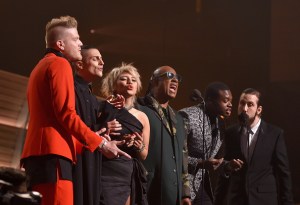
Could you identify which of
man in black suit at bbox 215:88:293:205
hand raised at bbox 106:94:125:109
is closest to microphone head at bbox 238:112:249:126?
man in black suit at bbox 215:88:293:205

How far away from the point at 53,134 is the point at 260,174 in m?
2.47

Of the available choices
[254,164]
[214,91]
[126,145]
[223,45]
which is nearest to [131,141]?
[126,145]

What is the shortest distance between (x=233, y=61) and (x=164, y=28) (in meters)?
0.77

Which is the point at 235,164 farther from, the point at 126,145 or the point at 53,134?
the point at 53,134

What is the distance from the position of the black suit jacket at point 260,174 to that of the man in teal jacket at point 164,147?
83 centimetres

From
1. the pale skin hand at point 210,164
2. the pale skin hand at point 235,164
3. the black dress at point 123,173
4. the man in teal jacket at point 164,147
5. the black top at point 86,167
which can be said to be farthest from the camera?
the pale skin hand at point 235,164

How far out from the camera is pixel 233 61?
6938 mm

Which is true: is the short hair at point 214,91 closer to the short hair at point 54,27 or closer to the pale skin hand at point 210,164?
the pale skin hand at point 210,164

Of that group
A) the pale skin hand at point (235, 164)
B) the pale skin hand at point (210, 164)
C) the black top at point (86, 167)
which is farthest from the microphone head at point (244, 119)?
the black top at point (86, 167)

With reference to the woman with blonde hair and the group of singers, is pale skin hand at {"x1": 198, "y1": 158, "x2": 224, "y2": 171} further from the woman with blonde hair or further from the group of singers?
the woman with blonde hair

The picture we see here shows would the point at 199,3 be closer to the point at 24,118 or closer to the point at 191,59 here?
the point at 191,59

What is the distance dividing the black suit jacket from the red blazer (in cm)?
226

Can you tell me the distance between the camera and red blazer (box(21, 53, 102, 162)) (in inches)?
120

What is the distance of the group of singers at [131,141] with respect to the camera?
309 centimetres
